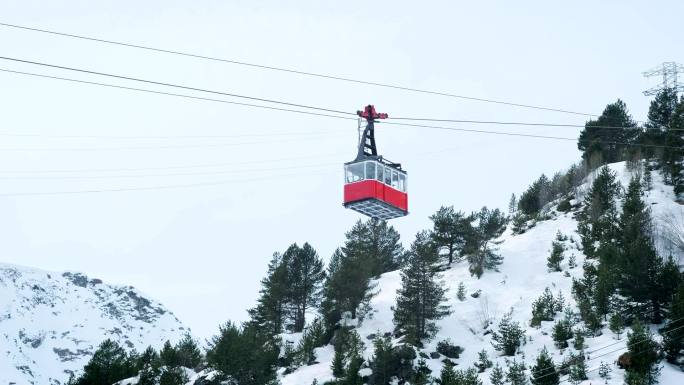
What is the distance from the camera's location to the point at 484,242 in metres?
71.7

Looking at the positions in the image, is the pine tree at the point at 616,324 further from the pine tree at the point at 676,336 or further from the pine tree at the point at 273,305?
the pine tree at the point at 273,305

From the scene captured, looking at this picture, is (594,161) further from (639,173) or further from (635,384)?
(635,384)

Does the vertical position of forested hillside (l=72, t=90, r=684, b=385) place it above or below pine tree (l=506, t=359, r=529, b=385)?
above

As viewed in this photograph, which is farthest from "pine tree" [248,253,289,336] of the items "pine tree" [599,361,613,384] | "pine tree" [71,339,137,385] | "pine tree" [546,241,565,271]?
"pine tree" [599,361,613,384]

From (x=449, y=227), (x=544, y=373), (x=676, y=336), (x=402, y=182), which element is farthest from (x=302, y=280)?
(x=402, y=182)

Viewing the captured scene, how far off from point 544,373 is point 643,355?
513 centimetres

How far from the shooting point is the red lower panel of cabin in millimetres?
31812

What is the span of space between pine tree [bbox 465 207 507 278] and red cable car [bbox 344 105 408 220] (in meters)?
36.9

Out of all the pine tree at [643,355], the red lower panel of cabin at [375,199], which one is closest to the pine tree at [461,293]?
the pine tree at [643,355]

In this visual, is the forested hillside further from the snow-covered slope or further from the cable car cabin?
the cable car cabin

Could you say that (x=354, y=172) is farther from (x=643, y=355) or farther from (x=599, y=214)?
(x=599, y=214)

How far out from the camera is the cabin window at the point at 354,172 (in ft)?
107

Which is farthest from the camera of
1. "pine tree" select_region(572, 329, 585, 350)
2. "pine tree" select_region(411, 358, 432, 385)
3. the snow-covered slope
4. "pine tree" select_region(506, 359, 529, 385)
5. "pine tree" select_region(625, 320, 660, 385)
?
the snow-covered slope

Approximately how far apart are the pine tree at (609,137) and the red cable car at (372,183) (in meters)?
51.5
